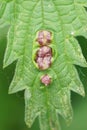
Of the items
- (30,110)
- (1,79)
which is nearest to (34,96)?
(30,110)

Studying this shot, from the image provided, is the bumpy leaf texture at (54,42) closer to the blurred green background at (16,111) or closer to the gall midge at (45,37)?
the gall midge at (45,37)

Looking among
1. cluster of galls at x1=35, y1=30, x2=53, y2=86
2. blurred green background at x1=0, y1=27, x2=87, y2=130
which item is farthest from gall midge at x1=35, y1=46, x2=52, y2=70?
blurred green background at x1=0, y1=27, x2=87, y2=130

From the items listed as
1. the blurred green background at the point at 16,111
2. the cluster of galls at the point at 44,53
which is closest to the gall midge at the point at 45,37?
the cluster of galls at the point at 44,53

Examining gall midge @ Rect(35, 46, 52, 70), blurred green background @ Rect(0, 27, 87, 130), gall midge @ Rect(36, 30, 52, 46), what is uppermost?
gall midge @ Rect(36, 30, 52, 46)

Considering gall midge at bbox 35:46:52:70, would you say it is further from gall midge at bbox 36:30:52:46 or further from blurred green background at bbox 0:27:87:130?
blurred green background at bbox 0:27:87:130

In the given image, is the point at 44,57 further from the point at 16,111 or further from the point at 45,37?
the point at 16,111

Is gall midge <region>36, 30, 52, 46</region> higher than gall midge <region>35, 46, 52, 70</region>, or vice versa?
gall midge <region>36, 30, 52, 46</region>

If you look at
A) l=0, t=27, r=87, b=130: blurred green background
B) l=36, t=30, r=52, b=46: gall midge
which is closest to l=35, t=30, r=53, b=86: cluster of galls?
l=36, t=30, r=52, b=46: gall midge

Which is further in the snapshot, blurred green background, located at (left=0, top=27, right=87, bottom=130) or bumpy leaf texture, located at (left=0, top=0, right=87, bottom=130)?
blurred green background, located at (left=0, top=27, right=87, bottom=130)
